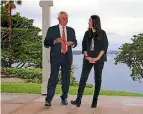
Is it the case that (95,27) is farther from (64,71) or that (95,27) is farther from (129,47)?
(129,47)

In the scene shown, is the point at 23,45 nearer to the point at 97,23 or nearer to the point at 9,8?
the point at 9,8

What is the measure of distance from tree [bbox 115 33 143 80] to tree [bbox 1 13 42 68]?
398 cm

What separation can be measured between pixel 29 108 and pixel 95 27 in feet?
5.53

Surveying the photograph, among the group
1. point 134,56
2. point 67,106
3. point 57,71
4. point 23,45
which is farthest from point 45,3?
point 23,45

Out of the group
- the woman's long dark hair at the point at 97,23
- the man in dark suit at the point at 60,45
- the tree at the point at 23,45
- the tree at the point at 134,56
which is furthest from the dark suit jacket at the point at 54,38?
the tree at the point at 23,45

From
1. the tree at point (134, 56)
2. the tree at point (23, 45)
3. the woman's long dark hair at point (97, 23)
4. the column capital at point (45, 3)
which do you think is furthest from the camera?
the tree at point (23, 45)

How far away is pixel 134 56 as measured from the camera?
1783 centimetres

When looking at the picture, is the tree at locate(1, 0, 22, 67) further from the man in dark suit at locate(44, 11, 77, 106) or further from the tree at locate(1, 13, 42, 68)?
the man in dark suit at locate(44, 11, 77, 106)

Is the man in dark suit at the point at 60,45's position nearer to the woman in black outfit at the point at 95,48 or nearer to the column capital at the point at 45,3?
the woman in black outfit at the point at 95,48

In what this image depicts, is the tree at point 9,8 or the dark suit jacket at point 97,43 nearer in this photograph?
the dark suit jacket at point 97,43

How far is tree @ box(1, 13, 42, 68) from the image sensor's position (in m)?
18.8

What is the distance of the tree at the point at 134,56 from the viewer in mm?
17406

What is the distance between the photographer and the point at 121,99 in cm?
720

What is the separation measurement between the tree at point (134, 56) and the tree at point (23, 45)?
398cm
